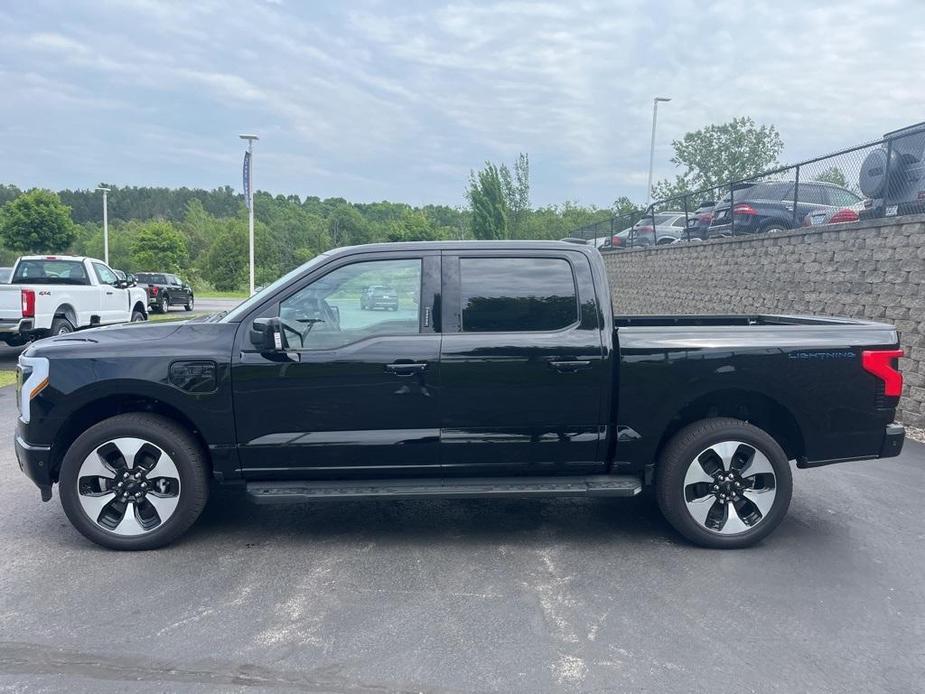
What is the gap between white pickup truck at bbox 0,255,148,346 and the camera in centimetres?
1170

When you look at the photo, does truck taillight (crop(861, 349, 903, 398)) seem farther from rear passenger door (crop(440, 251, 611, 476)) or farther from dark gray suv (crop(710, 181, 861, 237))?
dark gray suv (crop(710, 181, 861, 237))

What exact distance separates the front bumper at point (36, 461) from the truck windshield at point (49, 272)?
35.3 ft

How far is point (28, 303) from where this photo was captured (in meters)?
11.8

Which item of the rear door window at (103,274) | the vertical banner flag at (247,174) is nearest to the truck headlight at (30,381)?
the rear door window at (103,274)

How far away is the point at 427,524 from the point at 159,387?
6.48ft

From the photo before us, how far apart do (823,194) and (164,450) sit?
36.4ft

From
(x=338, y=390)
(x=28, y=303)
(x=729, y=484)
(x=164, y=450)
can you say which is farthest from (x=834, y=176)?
(x=28, y=303)

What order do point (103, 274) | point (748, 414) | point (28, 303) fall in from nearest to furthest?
point (748, 414) < point (28, 303) < point (103, 274)

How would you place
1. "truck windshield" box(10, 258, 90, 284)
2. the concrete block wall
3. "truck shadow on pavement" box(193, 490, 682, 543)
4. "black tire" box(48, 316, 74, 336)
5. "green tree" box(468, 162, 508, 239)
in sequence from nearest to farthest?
"truck shadow on pavement" box(193, 490, 682, 543) → the concrete block wall → "black tire" box(48, 316, 74, 336) → "truck windshield" box(10, 258, 90, 284) → "green tree" box(468, 162, 508, 239)

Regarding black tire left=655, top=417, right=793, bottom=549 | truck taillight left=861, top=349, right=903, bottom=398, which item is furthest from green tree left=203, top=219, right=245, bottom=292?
truck taillight left=861, top=349, right=903, bottom=398

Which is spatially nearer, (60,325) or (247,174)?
(60,325)

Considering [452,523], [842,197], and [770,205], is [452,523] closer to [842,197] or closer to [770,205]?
[842,197]

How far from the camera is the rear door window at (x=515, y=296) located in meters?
4.32

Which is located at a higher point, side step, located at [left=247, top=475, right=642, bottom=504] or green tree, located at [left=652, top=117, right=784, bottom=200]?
green tree, located at [left=652, top=117, right=784, bottom=200]
